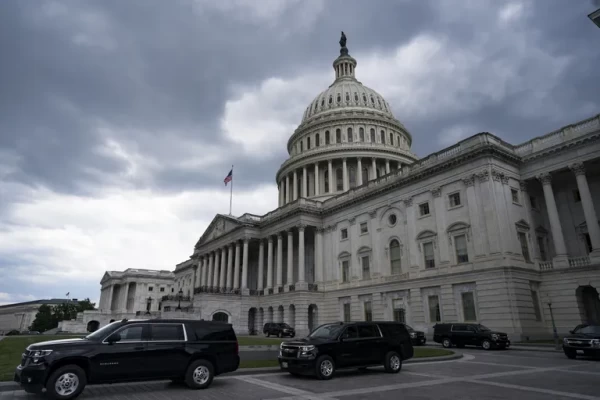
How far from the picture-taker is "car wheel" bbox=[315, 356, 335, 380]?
13578mm

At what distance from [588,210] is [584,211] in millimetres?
697

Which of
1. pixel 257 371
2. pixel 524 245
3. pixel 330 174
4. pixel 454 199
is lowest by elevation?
pixel 257 371

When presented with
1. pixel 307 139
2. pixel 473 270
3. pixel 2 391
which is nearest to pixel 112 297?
pixel 307 139

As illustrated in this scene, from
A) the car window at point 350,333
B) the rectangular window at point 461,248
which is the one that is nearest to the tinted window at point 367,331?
the car window at point 350,333

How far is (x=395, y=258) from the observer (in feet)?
142

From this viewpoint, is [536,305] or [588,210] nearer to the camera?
[588,210]

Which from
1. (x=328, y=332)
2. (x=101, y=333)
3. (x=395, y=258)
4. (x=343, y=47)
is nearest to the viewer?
(x=101, y=333)

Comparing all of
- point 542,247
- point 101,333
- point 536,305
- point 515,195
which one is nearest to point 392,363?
point 101,333

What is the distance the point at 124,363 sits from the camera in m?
Result: 10.7

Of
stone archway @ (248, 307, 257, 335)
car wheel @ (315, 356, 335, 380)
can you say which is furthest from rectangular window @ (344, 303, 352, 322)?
car wheel @ (315, 356, 335, 380)

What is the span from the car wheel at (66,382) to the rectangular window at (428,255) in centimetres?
3389

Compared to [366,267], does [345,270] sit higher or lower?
higher

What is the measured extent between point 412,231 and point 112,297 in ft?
334

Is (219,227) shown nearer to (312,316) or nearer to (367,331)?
(312,316)
